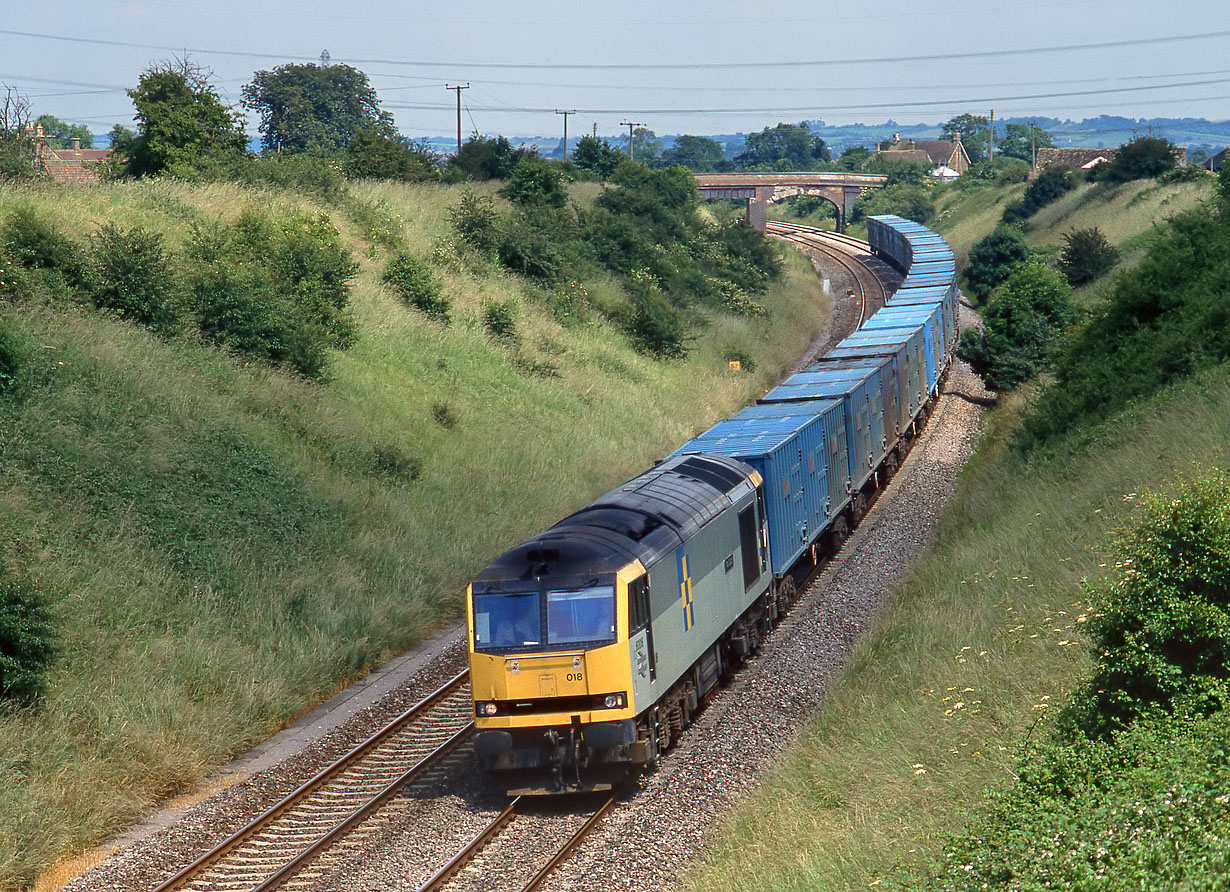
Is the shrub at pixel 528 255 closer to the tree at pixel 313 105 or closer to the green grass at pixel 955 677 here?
the green grass at pixel 955 677

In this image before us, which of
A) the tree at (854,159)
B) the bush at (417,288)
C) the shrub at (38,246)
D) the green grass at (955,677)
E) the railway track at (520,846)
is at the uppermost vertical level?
the tree at (854,159)

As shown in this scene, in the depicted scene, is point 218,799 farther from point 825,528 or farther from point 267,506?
point 825,528

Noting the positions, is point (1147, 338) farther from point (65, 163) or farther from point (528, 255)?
point (65, 163)

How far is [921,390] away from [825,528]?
518 inches

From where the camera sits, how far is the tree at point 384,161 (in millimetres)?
51094

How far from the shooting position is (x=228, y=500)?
20.6 m

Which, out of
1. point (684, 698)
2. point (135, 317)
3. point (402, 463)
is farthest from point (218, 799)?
point (135, 317)

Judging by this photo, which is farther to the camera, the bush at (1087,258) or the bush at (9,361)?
the bush at (1087,258)

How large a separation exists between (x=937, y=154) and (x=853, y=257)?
99086 millimetres

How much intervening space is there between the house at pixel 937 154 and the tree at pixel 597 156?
70032mm

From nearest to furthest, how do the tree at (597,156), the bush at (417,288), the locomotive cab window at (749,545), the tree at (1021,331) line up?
the locomotive cab window at (749,545) → the bush at (417,288) → the tree at (1021,331) → the tree at (597,156)

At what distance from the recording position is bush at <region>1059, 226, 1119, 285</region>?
168ft

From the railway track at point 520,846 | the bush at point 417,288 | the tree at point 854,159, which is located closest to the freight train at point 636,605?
the railway track at point 520,846

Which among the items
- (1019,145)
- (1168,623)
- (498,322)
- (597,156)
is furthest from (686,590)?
(1019,145)
